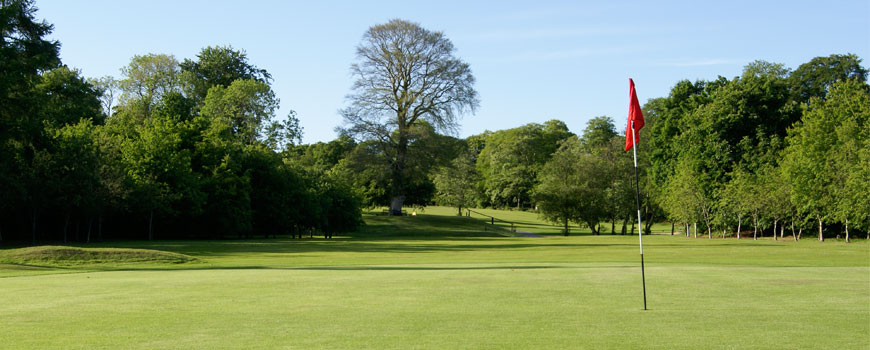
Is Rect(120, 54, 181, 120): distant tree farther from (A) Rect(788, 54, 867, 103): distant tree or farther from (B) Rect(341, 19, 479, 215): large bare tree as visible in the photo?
(A) Rect(788, 54, 867, 103): distant tree

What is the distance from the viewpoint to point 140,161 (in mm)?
50562

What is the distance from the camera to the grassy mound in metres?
25.5

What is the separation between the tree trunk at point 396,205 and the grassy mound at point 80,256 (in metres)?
49.2

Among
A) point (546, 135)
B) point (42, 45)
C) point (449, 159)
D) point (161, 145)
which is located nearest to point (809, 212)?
point (449, 159)

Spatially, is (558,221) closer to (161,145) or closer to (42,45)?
(161,145)

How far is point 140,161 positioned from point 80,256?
1023 inches

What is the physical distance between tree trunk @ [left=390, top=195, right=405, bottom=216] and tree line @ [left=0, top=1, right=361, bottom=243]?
1121 centimetres

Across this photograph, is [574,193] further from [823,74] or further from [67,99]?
[67,99]

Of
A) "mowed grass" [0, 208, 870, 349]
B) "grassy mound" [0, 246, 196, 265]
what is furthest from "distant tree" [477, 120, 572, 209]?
"mowed grass" [0, 208, 870, 349]

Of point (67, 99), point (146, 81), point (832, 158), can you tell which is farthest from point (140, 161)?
point (832, 158)

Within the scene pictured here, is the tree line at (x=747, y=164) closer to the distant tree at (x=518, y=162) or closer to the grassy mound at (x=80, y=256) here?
the distant tree at (x=518, y=162)

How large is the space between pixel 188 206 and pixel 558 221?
40.5 metres

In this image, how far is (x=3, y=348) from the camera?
25.2 ft

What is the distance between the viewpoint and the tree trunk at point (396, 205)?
7638cm
